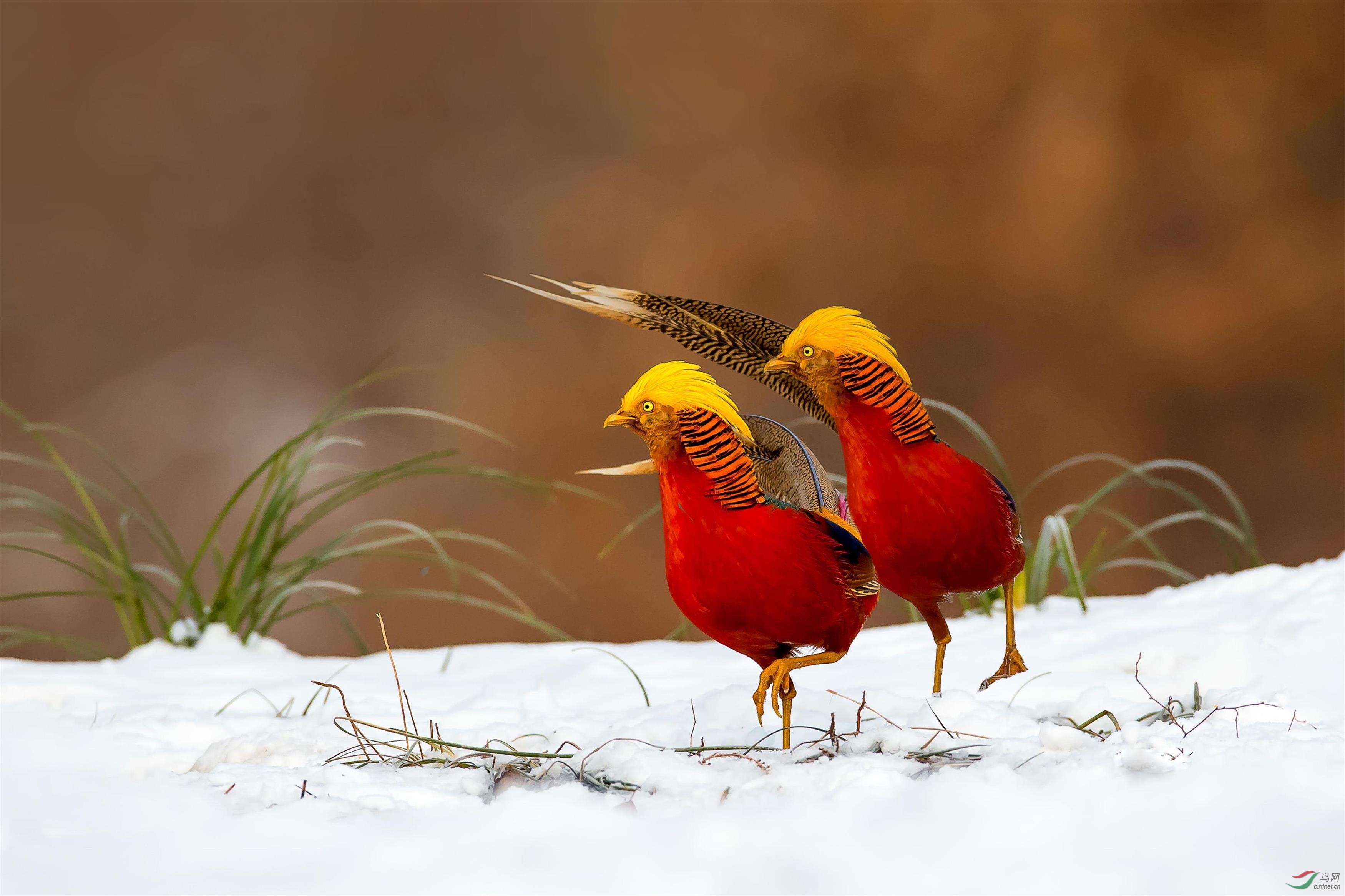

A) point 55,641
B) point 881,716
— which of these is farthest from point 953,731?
point 55,641

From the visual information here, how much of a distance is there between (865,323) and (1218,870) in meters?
0.49

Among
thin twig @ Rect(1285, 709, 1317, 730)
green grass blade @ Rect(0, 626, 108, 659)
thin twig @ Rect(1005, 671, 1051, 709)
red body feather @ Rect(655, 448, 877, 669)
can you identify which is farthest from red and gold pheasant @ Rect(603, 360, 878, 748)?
green grass blade @ Rect(0, 626, 108, 659)

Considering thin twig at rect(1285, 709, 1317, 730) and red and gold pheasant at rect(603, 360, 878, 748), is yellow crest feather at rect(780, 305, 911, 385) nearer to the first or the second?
red and gold pheasant at rect(603, 360, 878, 748)

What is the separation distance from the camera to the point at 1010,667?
1.01 metres

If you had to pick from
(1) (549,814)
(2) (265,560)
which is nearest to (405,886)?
(1) (549,814)

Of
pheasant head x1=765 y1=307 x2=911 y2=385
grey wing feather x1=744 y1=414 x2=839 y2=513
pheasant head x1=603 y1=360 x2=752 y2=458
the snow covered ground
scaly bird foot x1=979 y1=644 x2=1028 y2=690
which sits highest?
pheasant head x1=765 y1=307 x2=911 y2=385

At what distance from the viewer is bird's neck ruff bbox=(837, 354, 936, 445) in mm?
897

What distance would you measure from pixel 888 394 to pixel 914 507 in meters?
0.10

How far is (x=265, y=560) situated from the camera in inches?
70.2

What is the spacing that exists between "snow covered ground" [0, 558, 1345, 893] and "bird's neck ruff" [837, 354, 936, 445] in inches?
10.0

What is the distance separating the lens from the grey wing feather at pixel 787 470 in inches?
36.4

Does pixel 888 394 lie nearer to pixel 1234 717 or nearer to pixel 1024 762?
pixel 1024 762

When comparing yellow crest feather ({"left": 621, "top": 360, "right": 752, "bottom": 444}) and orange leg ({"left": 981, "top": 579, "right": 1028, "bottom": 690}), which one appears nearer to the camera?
yellow crest feather ({"left": 621, "top": 360, "right": 752, "bottom": 444})

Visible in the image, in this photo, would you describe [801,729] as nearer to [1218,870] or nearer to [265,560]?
[1218,870]
